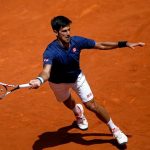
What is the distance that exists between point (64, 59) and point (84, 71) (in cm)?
343

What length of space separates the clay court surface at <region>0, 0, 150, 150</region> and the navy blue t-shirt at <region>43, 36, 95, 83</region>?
1.41 metres

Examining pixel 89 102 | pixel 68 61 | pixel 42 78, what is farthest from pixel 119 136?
pixel 42 78

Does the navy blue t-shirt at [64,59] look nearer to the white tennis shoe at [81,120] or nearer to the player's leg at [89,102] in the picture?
the player's leg at [89,102]

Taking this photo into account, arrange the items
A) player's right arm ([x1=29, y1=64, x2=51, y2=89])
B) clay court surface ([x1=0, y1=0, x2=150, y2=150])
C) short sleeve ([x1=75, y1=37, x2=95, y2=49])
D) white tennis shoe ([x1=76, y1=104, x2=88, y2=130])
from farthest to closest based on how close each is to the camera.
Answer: white tennis shoe ([x1=76, y1=104, x2=88, y2=130]) → clay court surface ([x1=0, y1=0, x2=150, y2=150]) → short sleeve ([x1=75, y1=37, x2=95, y2=49]) → player's right arm ([x1=29, y1=64, x2=51, y2=89])

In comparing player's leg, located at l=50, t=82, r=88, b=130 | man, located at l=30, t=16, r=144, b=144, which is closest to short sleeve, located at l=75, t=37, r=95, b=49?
man, located at l=30, t=16, r=144, b=144

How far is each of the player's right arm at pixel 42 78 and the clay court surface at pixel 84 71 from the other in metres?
1.83

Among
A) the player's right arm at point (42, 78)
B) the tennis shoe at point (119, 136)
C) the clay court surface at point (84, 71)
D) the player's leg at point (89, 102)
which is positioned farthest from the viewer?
the clay court surface at point (84, 71)

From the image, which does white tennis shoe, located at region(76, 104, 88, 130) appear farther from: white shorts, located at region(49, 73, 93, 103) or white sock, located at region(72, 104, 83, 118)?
white shorts, located at region(49, 73, 93, 103)

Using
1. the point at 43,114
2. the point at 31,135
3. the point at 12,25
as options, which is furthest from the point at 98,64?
the point at 12,25

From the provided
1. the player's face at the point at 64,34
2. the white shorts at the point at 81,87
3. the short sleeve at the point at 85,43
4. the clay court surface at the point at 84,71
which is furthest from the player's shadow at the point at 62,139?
the player's face at the point at 64,34

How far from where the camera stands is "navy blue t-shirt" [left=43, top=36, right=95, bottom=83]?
24.3 feet

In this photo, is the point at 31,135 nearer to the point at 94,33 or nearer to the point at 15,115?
the point at 15,115

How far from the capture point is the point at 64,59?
7508mm

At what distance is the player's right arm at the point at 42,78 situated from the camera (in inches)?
266
